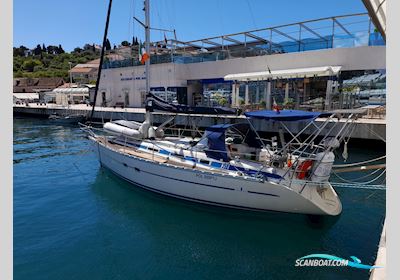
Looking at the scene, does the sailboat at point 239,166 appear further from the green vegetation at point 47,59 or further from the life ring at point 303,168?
the green vegetation at point 47,59

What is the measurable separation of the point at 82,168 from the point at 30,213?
18.6 ft

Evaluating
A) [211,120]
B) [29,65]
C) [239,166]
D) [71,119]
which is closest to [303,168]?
[239,166]

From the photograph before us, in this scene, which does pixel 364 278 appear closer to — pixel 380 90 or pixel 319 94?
pixel 380 90

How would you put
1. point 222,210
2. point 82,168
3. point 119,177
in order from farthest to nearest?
point 82,168, point 119,177, point 222,210

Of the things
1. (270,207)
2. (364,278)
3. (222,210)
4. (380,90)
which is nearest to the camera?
(364,278)

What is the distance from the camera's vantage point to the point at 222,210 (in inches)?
394

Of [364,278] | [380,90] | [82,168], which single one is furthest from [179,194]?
[380,90]

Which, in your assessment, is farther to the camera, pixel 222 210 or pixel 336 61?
pixel 336 61

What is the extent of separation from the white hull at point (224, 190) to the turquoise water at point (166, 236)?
40 centimetres

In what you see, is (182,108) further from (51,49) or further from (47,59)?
(51,49)

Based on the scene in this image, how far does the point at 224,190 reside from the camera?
31.7ft

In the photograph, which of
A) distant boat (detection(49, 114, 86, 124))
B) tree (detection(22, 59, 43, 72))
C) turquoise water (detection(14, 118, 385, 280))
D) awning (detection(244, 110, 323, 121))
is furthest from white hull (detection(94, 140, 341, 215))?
tree (detection(22, 59, 43, 72))

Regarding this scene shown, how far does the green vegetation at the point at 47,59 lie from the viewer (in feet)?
336

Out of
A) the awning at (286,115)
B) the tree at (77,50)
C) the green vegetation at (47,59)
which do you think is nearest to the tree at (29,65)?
the green vegetation at (47,59)
